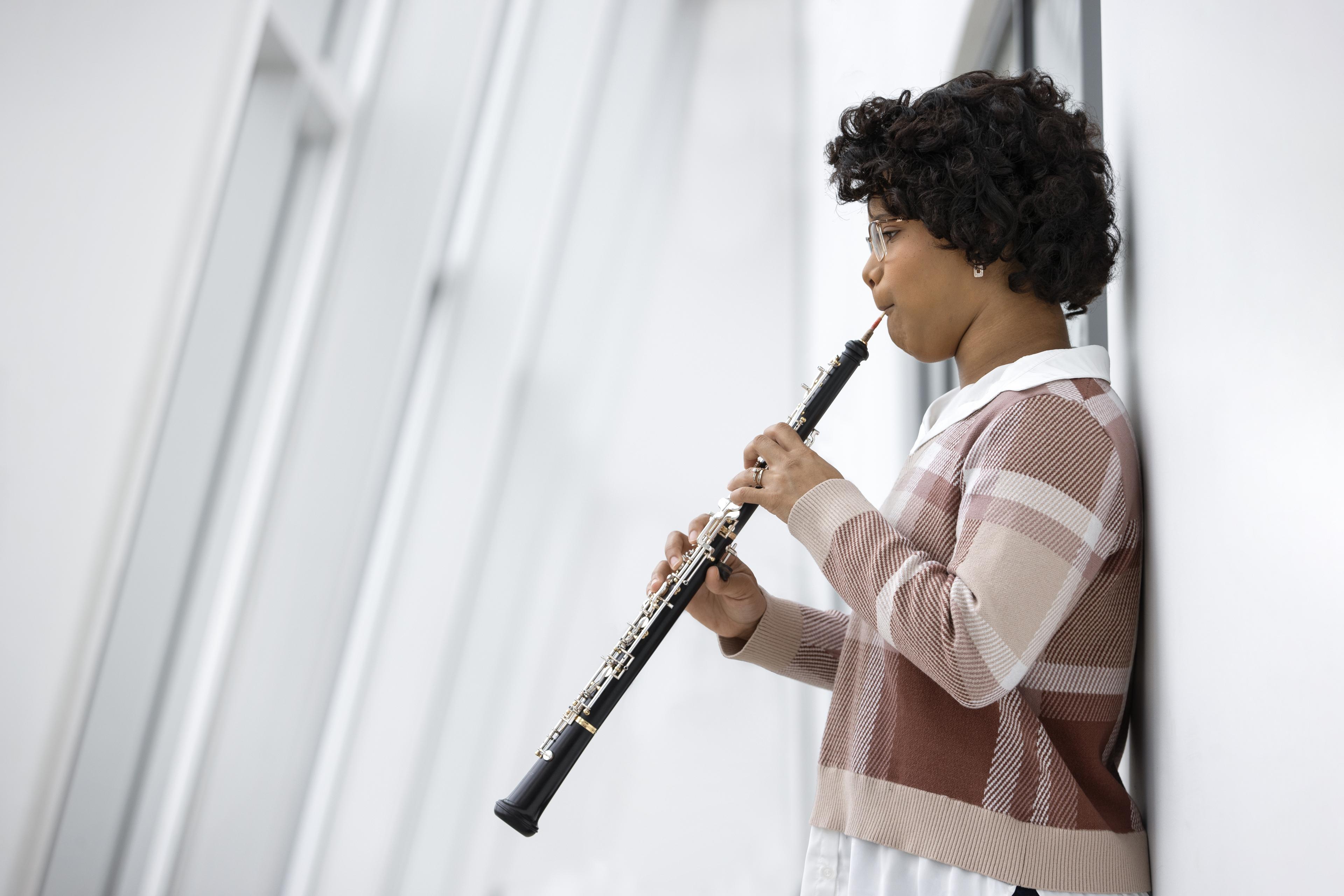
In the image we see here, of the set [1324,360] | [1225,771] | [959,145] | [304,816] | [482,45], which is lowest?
[304,816]

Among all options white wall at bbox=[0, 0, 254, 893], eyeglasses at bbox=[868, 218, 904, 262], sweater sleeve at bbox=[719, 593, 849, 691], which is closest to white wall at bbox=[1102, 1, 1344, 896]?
eyeglasses at bbox=[868, 218, 904, 262]

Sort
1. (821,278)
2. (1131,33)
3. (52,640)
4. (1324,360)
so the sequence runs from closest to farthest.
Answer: (1324,360)
(1131,33)
(52,640)
(821,278)

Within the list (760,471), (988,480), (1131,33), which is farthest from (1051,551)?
(1131,33)

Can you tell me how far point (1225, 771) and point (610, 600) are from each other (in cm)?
217

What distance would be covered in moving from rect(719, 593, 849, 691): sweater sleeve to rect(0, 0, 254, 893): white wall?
2.85 ft

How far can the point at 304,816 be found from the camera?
7.64ft

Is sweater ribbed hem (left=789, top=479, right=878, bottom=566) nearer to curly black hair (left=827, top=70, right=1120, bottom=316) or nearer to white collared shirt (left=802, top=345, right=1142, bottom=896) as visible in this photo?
white collared shirt (left=802, top=345, right=1142, bottom=896)

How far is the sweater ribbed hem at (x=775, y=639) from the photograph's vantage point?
1229mm

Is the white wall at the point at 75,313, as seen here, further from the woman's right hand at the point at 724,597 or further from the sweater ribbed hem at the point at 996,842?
the sweater ribbed hem at the point at 996,842

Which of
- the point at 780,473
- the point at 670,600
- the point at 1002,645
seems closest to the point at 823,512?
the point at 780,473

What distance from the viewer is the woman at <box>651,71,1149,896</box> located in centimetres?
85

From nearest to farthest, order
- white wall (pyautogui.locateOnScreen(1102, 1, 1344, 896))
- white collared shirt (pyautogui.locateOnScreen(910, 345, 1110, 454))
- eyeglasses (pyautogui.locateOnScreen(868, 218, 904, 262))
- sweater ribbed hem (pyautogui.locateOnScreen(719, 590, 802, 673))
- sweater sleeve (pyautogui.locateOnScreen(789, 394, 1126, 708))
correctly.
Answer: white wall (pyautogui.locateOnScreen(1102, 1, 1344, 896)), sweater sleeve (pyautogui.locateOnScreen(789, 394, 1126, 708)), white collared shirt (pyautogui.locateOnScreen(910, 345, 1110, 454)), eyeglasses (pyautogui.locateOnScreen(868, 218, 904, 262)), sweater ribbed hem (pyautogui.locateOnScreen(719, 590, 802, 673))

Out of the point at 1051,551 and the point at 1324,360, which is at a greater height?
the point at 1324,360

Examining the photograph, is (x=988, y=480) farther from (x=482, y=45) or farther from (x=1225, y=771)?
(x=482, y=45)
